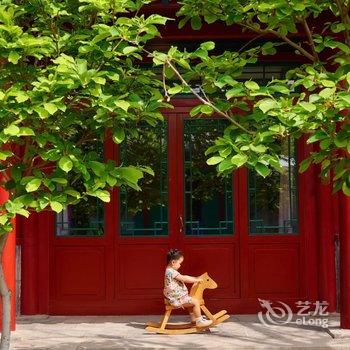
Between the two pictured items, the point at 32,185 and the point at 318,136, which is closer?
the point at 318,136

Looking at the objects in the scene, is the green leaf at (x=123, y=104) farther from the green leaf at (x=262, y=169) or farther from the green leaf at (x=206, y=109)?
the green leaf at (x=262, y=169)

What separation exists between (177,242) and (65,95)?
464cm

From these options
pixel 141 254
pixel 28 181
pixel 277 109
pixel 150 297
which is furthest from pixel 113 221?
pixel 277 109

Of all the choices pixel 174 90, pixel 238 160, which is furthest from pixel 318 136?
pixel 174 90

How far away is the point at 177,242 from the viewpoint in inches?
378

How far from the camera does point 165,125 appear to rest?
973cm

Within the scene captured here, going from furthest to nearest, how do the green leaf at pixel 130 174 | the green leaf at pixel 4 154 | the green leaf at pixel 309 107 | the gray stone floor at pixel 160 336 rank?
the gray stone floor at pixel 160 336
the green leaf at pixel 130 174
the green leaf at pixel 4 154
the green leaf at pixel 309 107

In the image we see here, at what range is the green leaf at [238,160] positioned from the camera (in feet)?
15.5

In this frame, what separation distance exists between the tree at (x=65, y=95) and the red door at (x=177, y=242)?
148 inches

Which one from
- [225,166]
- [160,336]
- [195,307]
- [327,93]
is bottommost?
[160,336]

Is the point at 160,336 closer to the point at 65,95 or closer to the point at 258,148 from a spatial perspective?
the point at 65,95

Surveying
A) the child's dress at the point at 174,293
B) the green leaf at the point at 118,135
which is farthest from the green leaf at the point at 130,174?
the child's dress at the point at 174,293

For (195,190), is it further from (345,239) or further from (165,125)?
(345,239)

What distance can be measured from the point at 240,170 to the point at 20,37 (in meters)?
5.26
